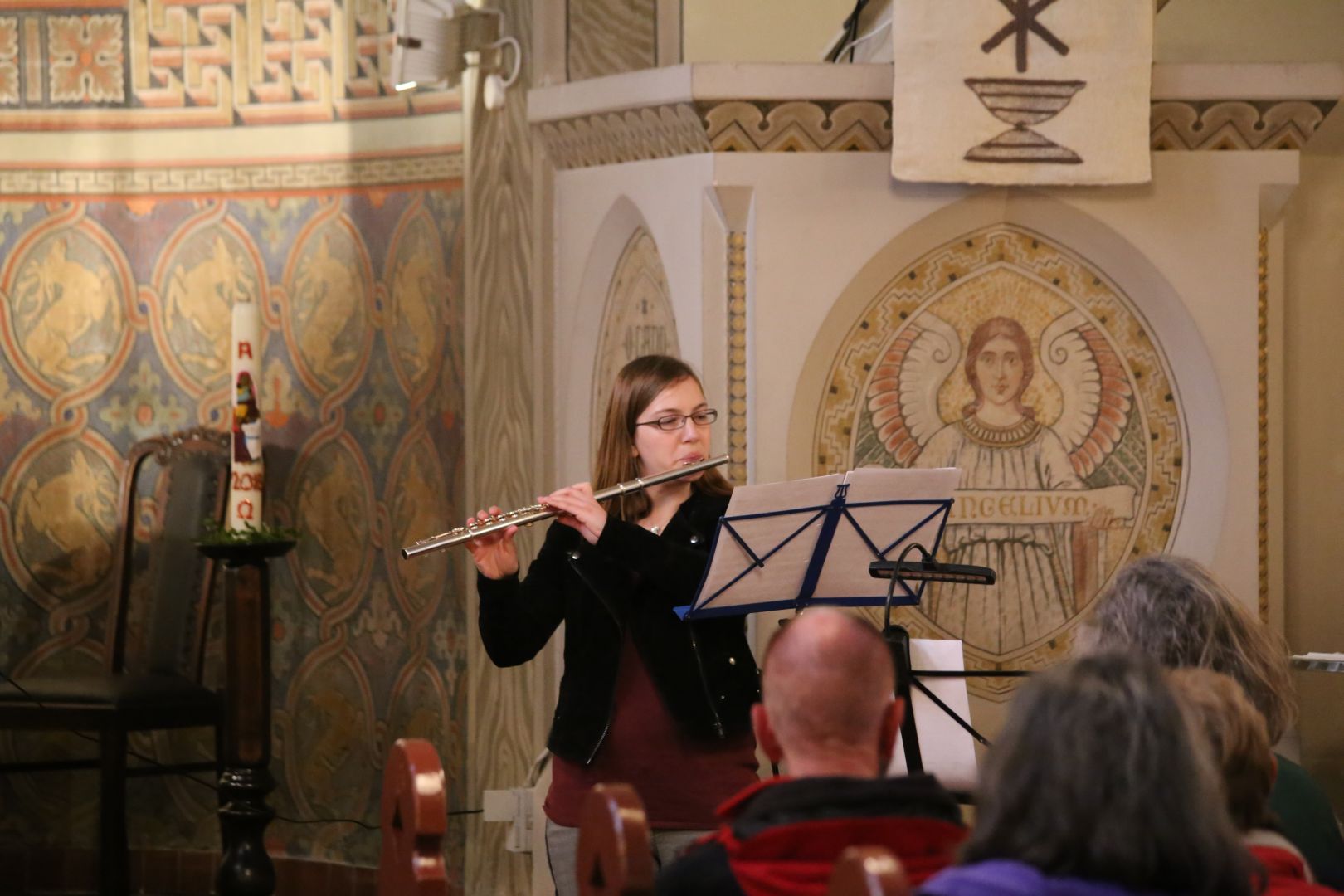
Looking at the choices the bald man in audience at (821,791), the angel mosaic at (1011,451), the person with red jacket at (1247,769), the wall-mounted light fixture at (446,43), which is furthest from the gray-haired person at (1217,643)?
the wall-mounted light fixture at (446,43)

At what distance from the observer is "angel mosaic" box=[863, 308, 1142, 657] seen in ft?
14.0

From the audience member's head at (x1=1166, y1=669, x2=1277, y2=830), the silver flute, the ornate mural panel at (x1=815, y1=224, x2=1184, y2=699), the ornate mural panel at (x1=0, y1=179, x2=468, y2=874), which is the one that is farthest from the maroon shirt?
the ornate mural panel at (x1=0, y1=179, x2=468, y2=874)

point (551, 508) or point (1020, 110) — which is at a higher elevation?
point (1020, 110)

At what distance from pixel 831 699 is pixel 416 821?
1.99 feet

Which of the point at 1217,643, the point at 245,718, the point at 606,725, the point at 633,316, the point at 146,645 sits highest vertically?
the point at 633,316

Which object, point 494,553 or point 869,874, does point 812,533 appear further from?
point 869,874

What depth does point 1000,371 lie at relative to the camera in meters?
4.29

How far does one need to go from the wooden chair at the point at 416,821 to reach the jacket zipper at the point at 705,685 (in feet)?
2.45

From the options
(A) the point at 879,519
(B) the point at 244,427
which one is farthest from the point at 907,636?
(B) the point at 244,427

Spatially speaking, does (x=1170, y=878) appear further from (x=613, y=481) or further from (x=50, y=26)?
(x=50, y=26)

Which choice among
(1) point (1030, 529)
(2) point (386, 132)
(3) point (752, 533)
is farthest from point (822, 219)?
(2) point (386, 132)

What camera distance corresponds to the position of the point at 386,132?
5.23m

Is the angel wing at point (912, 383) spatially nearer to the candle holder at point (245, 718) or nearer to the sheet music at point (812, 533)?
the sheet music at point (812, 533)

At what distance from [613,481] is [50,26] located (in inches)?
119
